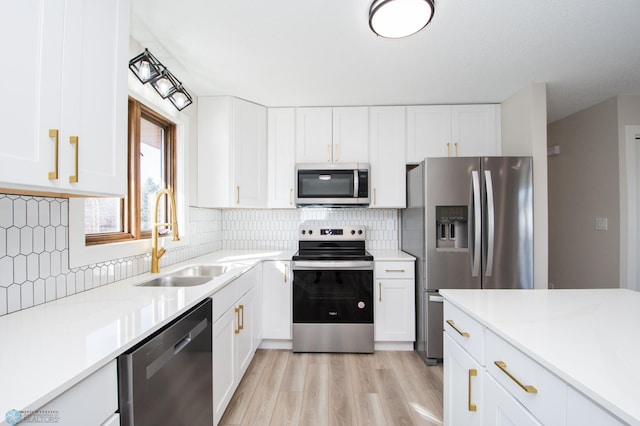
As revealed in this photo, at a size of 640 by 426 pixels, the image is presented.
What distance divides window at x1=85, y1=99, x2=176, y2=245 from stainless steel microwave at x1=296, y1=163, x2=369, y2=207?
1.17 metres

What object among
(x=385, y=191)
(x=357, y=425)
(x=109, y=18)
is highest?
(x=109, y=18)

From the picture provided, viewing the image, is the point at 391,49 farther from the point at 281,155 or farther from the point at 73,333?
the point at 73,333

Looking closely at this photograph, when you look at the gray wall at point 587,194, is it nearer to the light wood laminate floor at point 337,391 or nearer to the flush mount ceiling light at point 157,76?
the light wood laminate floor at point 337,391

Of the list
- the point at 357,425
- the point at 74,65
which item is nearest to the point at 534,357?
the point at 357,425

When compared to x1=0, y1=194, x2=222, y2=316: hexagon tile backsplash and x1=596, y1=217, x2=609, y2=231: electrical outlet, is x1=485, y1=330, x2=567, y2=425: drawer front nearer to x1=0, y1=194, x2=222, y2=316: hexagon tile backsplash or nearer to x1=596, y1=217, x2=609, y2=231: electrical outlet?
x1=0, y1=194, x2=222, y2=316: hexagon tile backsplash

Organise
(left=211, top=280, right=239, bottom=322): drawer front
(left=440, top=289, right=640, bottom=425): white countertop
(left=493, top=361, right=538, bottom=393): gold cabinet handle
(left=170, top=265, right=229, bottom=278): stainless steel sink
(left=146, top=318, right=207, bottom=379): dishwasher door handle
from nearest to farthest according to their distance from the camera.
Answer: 1. (left=440, top=289, right=640, bottom=425): white countertop
2. (left=493, top=361, right=538, bottom=393): gold cabinet handle
3. (left=146, top=318, right=207, bottom=379): dishwasher door handle
4. (left=211, top=280, right=239, bottom=322): drawer front
5. (left=170, top=265, right=229, bottom=278): stainless steel sink

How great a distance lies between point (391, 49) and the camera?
A: 1.80 m

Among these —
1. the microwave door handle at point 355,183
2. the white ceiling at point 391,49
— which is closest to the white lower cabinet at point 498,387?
the microwave door handle at point 355,183

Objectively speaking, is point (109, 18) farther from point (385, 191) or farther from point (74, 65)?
point (385, 191)

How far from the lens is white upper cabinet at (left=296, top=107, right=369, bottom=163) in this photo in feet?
9.08

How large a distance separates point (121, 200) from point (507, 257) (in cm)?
293

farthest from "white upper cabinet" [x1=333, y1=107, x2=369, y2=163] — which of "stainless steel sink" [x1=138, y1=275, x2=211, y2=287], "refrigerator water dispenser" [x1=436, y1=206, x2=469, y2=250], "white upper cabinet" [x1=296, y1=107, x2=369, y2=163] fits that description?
"stainless steel sink" [x1=138, y1=275, x2=211, y2=287]

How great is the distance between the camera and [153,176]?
6.67 feet

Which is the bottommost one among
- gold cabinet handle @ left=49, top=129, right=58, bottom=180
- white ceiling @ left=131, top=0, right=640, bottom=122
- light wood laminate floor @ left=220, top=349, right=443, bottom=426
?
light wood laminate floor @ left=220, top=349, right=443, bottom=426
